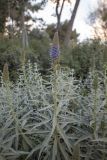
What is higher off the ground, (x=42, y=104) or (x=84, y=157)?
(x=42, y=104)

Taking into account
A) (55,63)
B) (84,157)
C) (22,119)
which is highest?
(55,63)

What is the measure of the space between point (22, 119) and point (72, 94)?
0.74 m

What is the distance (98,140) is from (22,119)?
0.84 m

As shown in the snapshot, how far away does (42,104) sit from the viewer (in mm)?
4656

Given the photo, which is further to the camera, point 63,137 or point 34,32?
point 34,32

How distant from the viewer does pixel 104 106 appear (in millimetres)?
4215

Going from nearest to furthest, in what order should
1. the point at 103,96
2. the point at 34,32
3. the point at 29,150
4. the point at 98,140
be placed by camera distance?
the point at 98,140 < the point at 29,150 < the point at 103,96 < the point at 34,32

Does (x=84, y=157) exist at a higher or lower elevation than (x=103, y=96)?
lower

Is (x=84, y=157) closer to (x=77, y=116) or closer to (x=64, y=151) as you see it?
(x=64, y=151)

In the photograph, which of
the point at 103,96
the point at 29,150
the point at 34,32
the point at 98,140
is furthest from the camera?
the point at 34,32

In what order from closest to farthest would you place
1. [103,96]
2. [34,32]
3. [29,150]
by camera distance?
[29,150], [103,96], [34,32]

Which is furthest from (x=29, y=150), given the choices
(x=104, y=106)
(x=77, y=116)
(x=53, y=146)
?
(x=104, y=106)

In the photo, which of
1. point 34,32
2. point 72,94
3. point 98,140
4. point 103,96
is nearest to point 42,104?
point 72,94

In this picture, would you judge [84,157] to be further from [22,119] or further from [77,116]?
[22,119]
